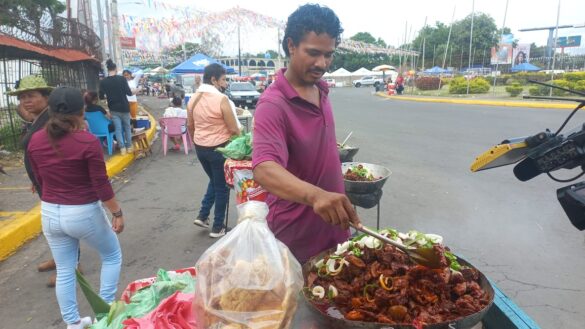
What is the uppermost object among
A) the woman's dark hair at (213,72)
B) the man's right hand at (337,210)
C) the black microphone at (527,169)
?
the woman's dark hair at (213,72)

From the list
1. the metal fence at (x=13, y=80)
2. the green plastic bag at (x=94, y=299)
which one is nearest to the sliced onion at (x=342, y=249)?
the green plastic bag at (x=94, y=299)

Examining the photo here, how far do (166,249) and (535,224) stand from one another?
4.52 metres

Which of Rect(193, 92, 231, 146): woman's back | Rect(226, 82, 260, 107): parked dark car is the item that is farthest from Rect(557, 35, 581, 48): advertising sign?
Rect(193, 92, 231, 146): woman's back

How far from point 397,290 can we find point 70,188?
251cm

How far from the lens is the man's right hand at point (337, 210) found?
1.42 metres

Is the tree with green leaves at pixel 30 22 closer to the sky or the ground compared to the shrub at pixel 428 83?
closer to the sky

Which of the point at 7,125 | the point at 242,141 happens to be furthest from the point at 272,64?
the point at 242,141

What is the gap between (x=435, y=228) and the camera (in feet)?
16.5

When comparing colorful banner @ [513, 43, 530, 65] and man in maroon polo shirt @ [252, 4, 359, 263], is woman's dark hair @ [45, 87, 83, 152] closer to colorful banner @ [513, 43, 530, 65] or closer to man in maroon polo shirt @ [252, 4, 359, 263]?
man in maroon polo shirt @ [252, 4, 359, 263]

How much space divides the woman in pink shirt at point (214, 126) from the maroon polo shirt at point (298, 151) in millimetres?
2967

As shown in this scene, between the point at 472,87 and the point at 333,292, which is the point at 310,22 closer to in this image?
the point at 333,292

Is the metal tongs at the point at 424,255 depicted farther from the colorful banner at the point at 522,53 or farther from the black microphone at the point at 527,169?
the colorful banner at the point at 522,53

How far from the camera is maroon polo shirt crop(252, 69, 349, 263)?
1.73 meters

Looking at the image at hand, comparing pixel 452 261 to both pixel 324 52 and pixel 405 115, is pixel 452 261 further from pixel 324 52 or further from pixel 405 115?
pixel 405 115
